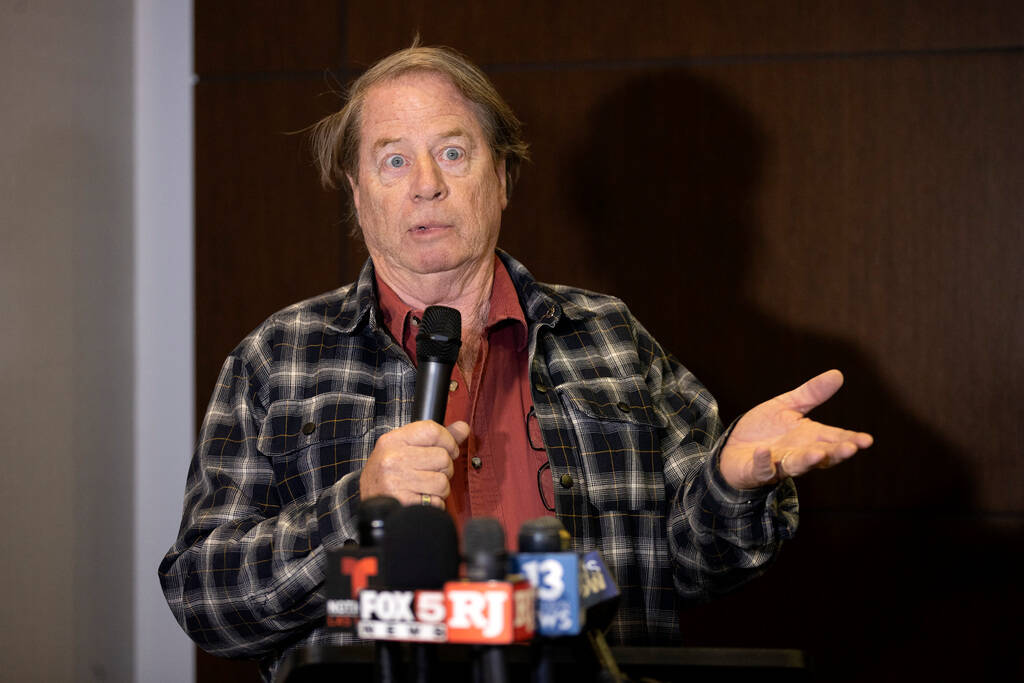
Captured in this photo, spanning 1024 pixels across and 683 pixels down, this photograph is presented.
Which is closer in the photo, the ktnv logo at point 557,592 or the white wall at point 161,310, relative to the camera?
the ktnv logo at point 557,592

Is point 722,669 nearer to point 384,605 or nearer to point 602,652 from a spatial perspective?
point 602,652

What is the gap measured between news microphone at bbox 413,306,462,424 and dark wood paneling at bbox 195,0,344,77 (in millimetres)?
1642

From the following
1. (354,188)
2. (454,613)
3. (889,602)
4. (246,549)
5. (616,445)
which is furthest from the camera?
(889,602)

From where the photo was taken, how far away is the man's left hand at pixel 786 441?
141cm

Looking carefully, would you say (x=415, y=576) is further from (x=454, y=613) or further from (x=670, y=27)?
(x=670, y=27)

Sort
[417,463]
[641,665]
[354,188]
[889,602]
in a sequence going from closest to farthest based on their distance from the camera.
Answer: [641,665] → [417,463] → [354,188] → [889,602]

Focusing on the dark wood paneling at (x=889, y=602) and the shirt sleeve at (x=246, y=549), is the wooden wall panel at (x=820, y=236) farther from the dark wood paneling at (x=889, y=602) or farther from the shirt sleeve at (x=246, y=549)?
the shirt sleeve at (x=246, y=549)

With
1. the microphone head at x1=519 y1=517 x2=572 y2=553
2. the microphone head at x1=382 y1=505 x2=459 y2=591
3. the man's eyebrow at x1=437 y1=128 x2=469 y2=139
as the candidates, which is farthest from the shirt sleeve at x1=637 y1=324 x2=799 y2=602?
the microphone head at x1=382 y1=505 x2=459 y2=591

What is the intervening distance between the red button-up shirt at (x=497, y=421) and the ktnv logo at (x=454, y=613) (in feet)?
2.63

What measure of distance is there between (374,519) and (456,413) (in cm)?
91

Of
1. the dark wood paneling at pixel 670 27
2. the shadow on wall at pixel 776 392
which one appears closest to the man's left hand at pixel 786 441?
the shadow on wall at pixel 776 392

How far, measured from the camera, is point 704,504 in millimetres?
1748

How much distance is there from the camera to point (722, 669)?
1.09 m

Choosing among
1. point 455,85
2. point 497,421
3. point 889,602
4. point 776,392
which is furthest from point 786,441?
point 889,602
